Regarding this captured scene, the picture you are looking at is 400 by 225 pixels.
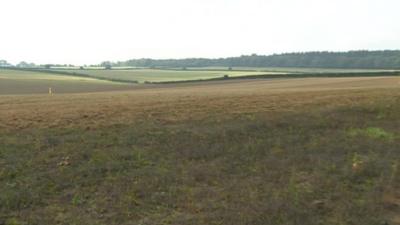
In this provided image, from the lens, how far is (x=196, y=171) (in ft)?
35.1

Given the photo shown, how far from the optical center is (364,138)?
15180 mm

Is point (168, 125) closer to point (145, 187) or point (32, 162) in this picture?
point (32, 162)

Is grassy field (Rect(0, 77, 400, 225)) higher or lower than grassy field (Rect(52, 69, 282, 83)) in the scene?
higher

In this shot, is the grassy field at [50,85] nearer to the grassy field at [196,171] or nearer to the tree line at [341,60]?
the grassy field at [196,171]

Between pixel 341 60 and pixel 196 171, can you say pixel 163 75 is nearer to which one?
pixel 341 60

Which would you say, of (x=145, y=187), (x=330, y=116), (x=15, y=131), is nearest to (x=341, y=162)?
(x=145, y=187)

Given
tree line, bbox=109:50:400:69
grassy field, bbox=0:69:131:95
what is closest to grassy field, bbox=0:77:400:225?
grassy field, bbox=0:69:131:95

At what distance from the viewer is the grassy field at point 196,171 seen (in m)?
8.11

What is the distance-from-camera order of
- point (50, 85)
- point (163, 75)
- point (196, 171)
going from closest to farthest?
point (196, 171), point (50, 85), point (163, 75)

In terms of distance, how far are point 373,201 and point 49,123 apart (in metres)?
11.2

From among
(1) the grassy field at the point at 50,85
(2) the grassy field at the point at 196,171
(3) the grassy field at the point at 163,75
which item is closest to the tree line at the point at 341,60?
(3) the grassy field at the point at 163,75

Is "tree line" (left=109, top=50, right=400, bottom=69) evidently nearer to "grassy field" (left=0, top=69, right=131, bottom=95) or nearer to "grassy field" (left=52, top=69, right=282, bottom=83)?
"grassy field" (left=52, top=69, right=282, bottom=83)

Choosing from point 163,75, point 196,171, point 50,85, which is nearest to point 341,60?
point 163,75

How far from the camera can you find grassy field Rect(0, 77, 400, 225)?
8.11 metres
